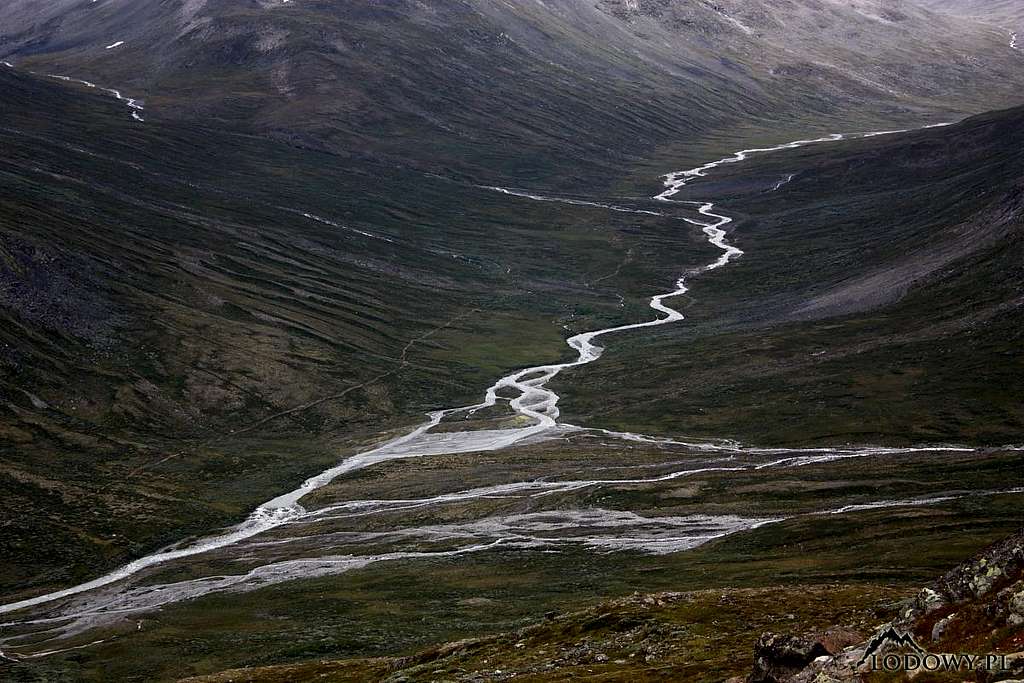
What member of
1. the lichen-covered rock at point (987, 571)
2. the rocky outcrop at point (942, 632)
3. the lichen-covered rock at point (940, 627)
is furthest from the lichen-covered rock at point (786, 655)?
the lichen-covered rock at point (987, 571)

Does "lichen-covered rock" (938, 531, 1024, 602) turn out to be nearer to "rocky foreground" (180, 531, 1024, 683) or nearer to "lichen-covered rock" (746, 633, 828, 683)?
"rocky foreground" (180, 531, 1024, 683)

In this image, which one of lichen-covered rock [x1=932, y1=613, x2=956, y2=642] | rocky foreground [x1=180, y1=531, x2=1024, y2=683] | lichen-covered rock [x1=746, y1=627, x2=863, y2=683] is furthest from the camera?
lichen-covered rock [x1=746, y1=627, x2=863, y2=683]

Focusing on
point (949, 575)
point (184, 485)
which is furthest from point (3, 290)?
point (949, 575)

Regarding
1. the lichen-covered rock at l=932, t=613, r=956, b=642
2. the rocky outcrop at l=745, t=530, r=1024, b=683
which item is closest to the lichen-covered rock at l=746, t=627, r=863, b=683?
the rocky outcrop at l=745, t=530, r=1024, b=683

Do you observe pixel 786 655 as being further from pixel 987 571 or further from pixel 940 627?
pixel 987 571

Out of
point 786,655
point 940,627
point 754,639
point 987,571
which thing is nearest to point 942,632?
point 940,627

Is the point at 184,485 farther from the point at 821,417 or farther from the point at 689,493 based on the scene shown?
the point at 821,417

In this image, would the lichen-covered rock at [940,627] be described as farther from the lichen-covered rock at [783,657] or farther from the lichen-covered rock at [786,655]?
the lichen-covered rock at [783,657]

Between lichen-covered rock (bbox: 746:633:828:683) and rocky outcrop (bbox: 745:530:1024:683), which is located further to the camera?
lichen-covered rock (bbox: 746:633:828:683)

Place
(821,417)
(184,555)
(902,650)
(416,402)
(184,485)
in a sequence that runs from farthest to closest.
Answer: (416,402) < (821,417) < (184,485) < (184,555) < (902,650)
